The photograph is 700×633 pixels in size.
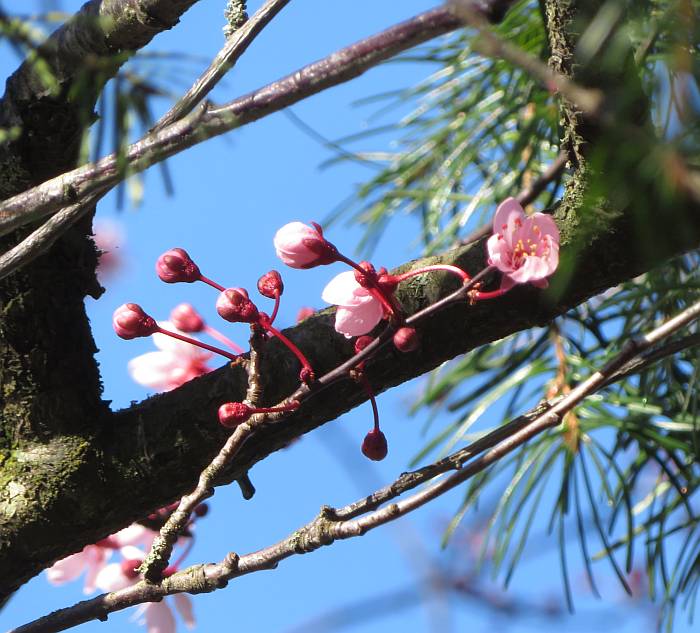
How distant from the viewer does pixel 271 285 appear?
3.15 feet

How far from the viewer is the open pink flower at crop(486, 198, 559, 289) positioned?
859mm

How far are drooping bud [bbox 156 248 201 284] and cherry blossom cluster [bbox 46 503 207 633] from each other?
347 millimetres

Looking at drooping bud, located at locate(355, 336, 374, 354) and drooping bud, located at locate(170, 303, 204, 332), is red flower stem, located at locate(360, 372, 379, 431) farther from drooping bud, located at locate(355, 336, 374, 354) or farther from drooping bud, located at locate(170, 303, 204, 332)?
drooping bud, located at locate(170, 303, 204, 332)

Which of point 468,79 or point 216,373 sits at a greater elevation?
point 468,79

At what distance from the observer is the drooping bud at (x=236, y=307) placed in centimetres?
91

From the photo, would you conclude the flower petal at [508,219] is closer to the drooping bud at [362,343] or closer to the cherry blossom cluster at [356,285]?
the cherry blossom cluster at [356,285]

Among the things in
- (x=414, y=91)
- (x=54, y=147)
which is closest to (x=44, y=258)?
(x=54, y=147)

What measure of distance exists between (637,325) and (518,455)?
0.30 meters

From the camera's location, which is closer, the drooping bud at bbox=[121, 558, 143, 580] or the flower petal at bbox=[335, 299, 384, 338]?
the flower petal at bbox=[335, 299, 384, 338]

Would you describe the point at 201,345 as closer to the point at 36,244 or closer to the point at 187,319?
the point at 187,319

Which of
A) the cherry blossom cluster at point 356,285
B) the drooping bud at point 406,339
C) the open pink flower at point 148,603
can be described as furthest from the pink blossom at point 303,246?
the open pink flower at point 148,603

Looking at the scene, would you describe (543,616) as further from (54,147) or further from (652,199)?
(54,147)

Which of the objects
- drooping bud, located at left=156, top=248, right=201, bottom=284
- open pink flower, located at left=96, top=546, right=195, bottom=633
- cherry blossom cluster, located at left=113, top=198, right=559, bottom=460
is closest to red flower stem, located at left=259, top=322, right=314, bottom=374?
cherry blossom cluster, located at left=113, top=198, right=559, bottom=460

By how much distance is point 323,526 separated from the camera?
818 millimetres
